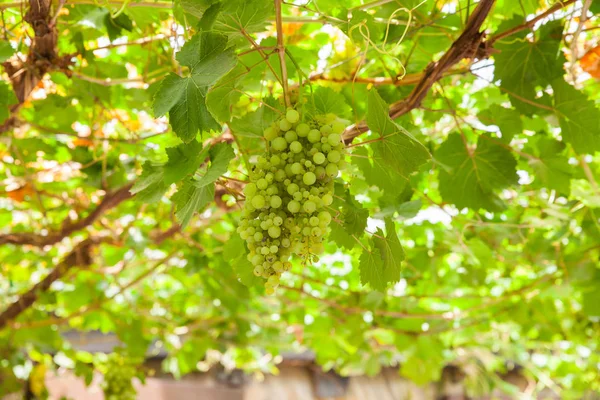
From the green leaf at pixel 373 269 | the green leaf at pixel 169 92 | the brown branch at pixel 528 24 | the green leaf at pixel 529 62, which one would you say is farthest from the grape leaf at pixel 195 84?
the green leaf at pixel 529 62

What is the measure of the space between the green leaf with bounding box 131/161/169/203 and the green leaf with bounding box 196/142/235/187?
0.40 feet

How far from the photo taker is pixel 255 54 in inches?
46.1

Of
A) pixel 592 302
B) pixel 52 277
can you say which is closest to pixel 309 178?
pixel 592 302

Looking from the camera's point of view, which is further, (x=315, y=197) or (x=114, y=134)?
(x=114, y=134)

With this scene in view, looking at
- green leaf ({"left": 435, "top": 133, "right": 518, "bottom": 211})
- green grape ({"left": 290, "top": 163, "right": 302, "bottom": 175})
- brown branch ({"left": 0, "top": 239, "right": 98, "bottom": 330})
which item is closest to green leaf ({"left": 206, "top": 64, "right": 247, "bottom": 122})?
green grape ({"left": 290, "top": 163, "right": 302, "bottom": 175})

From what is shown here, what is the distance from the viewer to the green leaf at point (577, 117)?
1209mm

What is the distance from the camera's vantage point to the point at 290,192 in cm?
72

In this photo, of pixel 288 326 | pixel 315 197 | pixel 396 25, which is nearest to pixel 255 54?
pixel 396 25

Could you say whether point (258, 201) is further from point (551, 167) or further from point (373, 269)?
point (551, 167)

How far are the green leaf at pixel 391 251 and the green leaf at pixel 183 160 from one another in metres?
0.30

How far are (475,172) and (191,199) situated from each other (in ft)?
2.45

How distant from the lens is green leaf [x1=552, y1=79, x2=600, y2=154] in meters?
1.21

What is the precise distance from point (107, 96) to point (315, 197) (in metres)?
1.15

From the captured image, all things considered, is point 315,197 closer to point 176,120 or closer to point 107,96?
point 176,120
